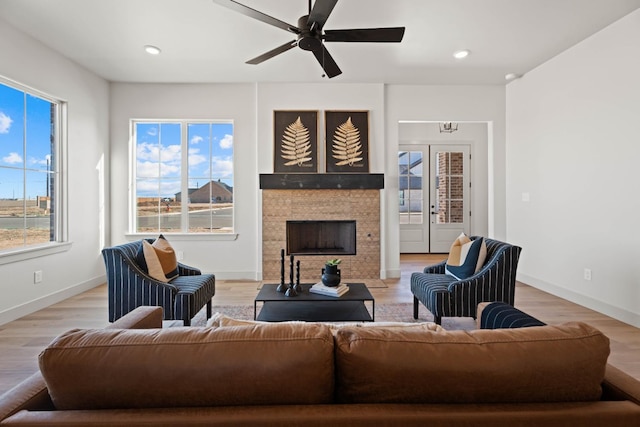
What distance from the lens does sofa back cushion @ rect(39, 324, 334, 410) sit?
84cm

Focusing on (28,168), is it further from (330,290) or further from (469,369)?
(469,369)

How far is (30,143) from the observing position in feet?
11.6

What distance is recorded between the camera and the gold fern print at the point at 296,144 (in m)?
4.77

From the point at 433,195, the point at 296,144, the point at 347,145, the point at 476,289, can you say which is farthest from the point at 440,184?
the point at 476,289

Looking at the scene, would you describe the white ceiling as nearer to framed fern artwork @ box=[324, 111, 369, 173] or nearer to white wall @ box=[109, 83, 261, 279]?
white wall @ box=[109, 83, 261, 279]

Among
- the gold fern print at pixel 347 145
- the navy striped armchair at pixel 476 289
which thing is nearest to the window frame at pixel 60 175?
the gold fern print at pixel 347 145

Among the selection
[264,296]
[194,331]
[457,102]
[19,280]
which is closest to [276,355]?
[194,331]

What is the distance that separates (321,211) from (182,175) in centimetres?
208

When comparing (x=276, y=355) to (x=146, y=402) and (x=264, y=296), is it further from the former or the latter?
(x=264, y=296)

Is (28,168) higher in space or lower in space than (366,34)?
lower

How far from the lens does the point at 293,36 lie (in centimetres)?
351

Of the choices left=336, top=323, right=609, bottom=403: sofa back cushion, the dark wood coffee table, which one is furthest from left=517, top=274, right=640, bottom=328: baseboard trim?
left=336, top=323, right=609, bottom=403: sofa back cushion

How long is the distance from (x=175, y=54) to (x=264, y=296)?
2.95 m

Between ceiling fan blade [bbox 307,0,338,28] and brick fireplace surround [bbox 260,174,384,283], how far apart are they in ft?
8.38
